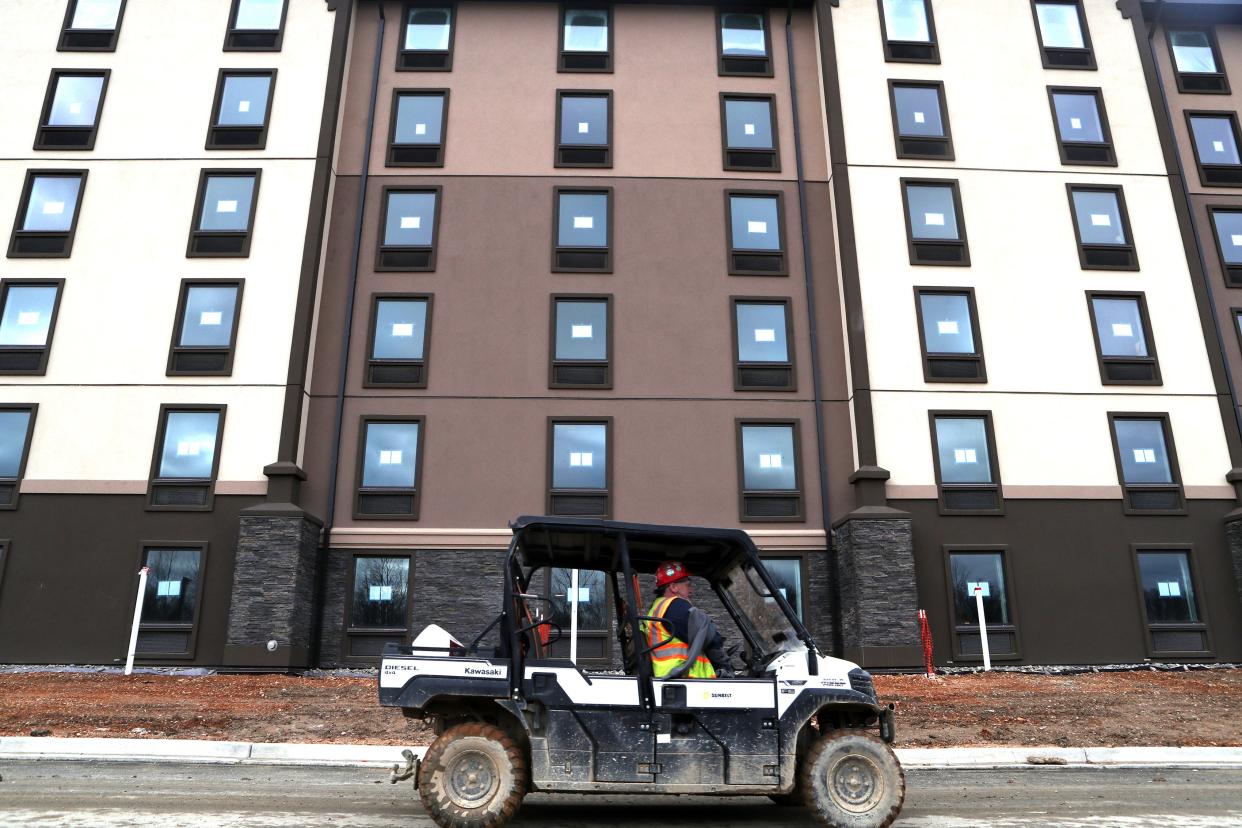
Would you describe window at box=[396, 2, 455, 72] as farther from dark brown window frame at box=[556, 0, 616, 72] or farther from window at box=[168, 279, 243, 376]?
window at box=[168, 279, 243, 376]

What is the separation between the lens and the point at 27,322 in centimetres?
2045

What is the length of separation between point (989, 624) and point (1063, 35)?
16.3 meters

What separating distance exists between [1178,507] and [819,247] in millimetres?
10120

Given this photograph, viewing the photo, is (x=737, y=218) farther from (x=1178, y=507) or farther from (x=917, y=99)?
(x=1178, y=507)

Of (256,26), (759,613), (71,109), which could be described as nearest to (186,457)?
(71,109)

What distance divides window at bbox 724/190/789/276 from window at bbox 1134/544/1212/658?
10.5 metres

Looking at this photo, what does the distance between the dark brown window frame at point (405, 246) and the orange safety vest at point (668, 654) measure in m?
16.3

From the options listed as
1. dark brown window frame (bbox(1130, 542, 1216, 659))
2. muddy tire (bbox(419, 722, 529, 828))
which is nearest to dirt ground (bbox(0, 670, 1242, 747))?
dark brown window frame (bbox(1130, 542, 1216, 659))

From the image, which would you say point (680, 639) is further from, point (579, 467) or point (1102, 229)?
point (1102, 229)

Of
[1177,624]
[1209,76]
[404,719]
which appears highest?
[1209,76]

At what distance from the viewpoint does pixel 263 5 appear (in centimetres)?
2356

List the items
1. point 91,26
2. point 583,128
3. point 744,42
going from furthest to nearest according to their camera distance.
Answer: point 744,42 < point 91,26 < point 583,128

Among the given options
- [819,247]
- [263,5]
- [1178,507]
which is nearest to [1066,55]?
[819,247]

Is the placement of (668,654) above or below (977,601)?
below
